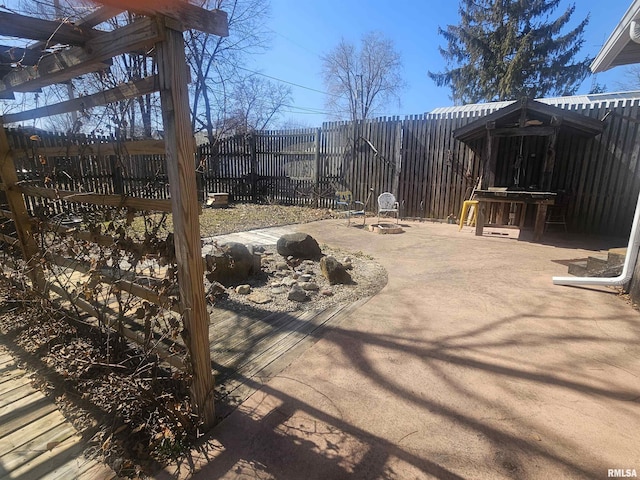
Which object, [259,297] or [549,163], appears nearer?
[259,297]

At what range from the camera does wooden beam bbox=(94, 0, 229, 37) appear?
3.80ft

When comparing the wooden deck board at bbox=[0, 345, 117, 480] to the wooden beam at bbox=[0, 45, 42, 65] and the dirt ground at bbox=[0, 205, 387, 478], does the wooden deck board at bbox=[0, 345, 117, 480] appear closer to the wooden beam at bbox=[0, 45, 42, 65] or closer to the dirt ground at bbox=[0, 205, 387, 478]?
the dirt ground at bbox=[0, 205, 387, 478]

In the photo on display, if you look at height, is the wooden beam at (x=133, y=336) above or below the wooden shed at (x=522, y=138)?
below

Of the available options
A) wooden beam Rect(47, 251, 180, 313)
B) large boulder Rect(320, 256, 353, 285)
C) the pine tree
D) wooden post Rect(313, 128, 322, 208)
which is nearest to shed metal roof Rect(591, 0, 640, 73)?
large boulder Rect(320, 256, 353, 285)

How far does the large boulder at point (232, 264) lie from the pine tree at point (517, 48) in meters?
18.0

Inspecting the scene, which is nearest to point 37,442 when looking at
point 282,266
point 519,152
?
point 282,266

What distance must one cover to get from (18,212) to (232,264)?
73.9 inches

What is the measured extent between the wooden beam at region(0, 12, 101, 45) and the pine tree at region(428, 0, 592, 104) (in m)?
19.2

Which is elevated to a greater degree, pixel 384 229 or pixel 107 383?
pixel 384 229

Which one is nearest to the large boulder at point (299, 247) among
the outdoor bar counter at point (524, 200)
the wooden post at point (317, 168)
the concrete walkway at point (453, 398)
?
the concrete walkway at point (453, 398)

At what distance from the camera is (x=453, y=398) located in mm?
1929

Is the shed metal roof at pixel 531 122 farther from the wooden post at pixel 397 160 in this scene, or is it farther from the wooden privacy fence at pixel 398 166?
the wooden post at pixel 397 160

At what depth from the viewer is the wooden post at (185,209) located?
1.30 m

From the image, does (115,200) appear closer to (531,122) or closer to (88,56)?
(88,56)
